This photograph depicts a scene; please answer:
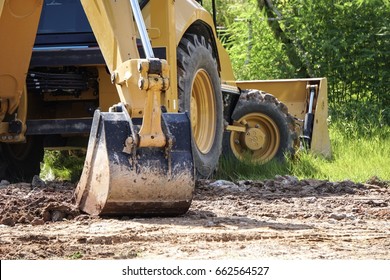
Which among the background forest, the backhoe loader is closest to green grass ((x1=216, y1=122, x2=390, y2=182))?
the backhoe loader

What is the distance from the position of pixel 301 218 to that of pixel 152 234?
1398 millimetres

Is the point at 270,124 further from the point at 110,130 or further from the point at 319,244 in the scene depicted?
the point at 319,244

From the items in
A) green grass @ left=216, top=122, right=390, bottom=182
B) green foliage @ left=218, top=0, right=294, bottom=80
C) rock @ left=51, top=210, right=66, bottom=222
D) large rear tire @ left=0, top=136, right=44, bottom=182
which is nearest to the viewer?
rock @ left=51, top=210, right=66, bottom=222

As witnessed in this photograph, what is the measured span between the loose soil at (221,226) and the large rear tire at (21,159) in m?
1.43

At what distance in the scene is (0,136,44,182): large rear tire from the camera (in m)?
10.8

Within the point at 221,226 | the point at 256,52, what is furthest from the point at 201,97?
the point at 256,52

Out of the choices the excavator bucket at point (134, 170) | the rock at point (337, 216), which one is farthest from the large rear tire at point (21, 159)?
the rock at point (337, 216)

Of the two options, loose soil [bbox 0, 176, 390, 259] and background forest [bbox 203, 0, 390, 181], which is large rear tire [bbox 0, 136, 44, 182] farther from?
background forest [bbox 203, 0, 390, 181]

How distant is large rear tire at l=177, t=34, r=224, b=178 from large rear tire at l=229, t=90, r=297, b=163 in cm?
191

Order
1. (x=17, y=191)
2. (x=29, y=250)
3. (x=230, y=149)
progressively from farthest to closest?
(x=230, y=149) < (x=17, y=191) < (x=29, y=250)

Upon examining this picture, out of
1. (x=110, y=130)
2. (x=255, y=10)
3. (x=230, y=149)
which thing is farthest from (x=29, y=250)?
(x=255, y=10)

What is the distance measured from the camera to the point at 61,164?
1305 centimetres

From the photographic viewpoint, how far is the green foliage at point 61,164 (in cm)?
1249

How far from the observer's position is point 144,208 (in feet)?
23.8
